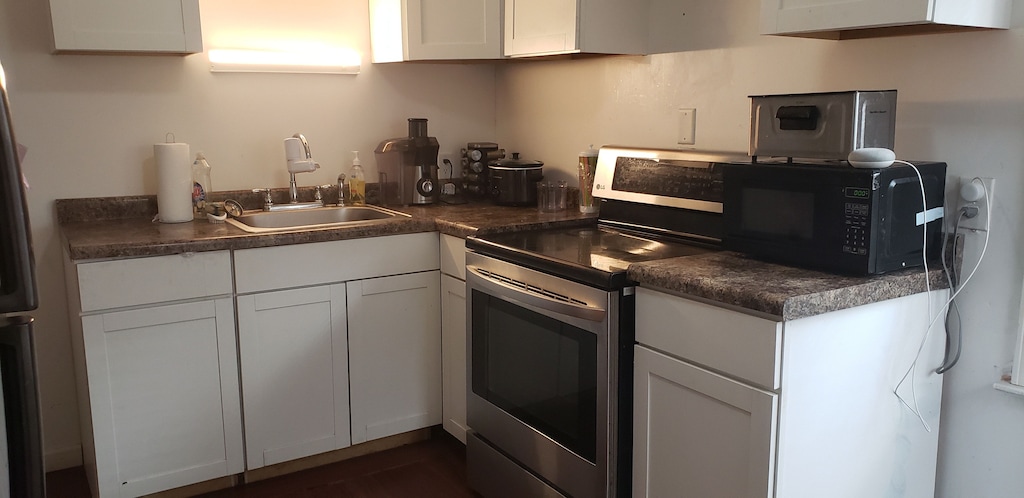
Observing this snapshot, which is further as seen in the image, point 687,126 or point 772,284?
point 687,126

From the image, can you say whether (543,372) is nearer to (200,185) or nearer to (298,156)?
(298,156)

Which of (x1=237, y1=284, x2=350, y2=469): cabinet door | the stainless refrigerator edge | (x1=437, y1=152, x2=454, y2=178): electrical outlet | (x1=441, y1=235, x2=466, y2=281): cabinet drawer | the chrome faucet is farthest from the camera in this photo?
(x1=437, y1=152, x2=454, y2=178): electrical outlet

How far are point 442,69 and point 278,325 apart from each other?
4.60 ft

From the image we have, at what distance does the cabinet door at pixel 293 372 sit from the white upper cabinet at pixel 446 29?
3.24ft

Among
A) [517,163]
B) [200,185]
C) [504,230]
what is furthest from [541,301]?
[200,185]

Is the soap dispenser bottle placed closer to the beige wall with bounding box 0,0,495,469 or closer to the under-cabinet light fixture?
the beige wall with bounding box 0,0,495,469

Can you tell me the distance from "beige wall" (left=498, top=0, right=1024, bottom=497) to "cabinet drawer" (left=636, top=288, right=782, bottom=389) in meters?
0.61

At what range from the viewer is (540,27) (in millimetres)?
2672

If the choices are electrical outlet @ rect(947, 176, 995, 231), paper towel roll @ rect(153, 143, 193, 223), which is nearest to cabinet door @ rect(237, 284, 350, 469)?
paper towel roll @ rect(153, 143, 193, 223)

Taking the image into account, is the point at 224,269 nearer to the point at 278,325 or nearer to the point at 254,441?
the point at 278,325

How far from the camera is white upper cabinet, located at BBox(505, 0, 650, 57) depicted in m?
2.51

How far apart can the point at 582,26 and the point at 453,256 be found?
88cm

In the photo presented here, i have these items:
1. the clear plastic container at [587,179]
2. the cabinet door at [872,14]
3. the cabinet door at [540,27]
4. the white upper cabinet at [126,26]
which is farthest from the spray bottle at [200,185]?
the cabinet door at [872,14]

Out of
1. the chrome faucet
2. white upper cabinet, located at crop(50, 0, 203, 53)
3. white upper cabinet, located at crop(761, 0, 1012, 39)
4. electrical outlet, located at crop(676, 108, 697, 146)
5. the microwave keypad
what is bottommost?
the microwave keypad
